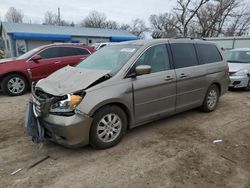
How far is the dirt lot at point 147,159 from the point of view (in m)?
2.93

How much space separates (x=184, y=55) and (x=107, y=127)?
2.34 metres

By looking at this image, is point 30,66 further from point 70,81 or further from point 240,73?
point 240,73

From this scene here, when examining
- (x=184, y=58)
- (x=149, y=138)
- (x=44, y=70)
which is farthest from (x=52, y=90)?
(x=44, y=70)

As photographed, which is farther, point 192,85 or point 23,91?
point 23,91

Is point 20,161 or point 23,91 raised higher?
point 23,91

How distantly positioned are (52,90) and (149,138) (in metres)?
1.87

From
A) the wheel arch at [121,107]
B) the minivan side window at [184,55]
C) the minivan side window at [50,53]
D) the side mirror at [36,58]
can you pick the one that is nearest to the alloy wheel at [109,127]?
the wheel arch at [121,107]

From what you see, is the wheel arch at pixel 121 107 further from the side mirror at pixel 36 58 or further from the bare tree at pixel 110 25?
the bare tree at pixel 110 25

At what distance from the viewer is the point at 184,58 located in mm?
4836

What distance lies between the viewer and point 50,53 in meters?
8.12

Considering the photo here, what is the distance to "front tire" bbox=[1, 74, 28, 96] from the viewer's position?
729 cm

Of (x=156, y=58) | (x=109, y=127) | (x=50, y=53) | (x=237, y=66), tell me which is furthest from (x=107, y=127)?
(x=237, y=66)

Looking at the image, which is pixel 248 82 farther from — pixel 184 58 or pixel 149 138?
pixel 149 138

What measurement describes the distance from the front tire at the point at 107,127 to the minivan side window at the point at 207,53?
251 centimetres
